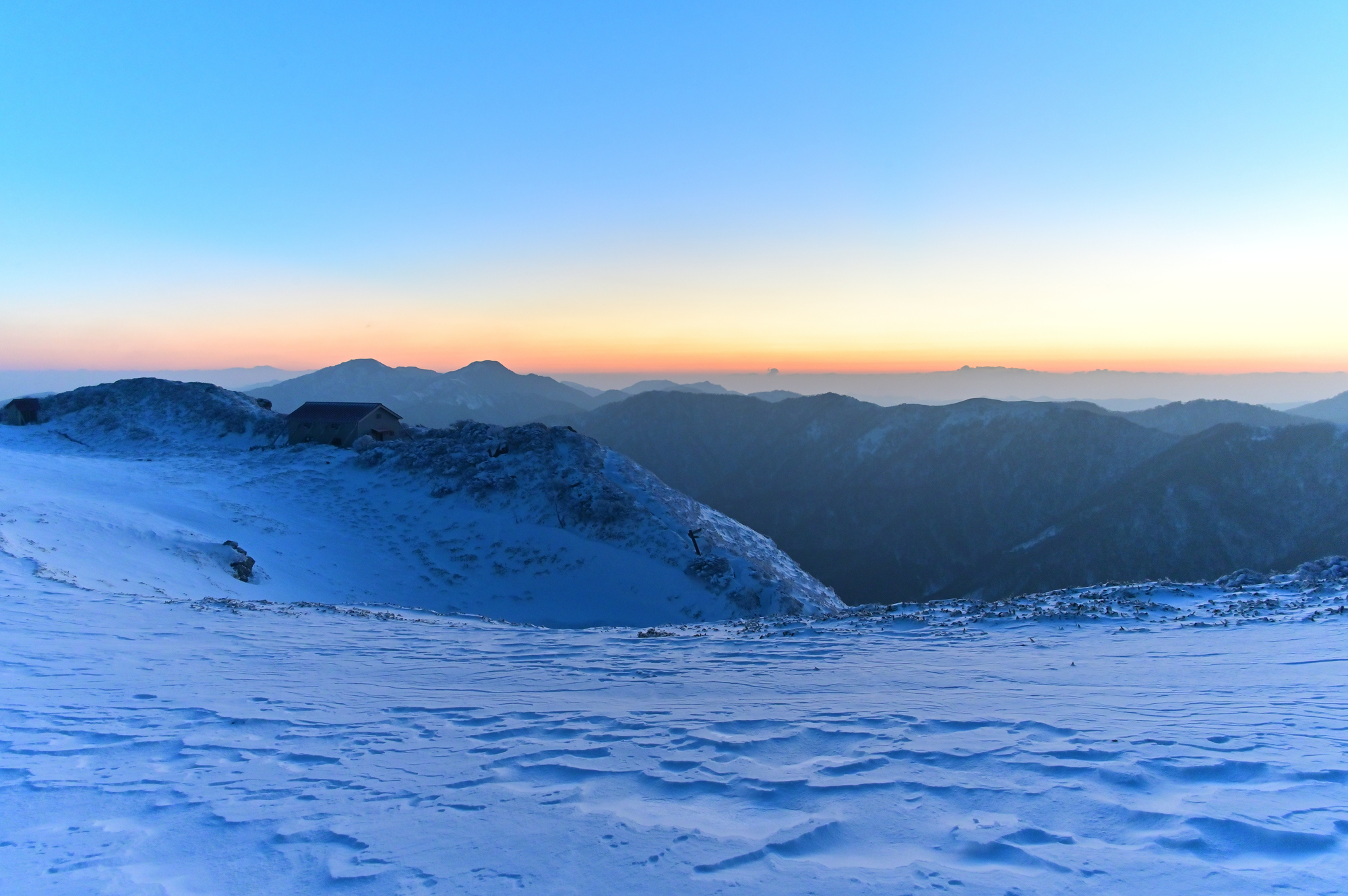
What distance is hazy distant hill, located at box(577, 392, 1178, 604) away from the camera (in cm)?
7481

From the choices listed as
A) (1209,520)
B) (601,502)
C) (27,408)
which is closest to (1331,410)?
(1209,520)

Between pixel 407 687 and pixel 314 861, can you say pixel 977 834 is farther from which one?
pixel 407 687

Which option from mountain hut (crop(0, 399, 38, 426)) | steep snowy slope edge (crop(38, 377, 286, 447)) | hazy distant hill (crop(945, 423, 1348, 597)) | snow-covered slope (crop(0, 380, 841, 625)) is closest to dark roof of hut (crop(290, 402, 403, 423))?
steep snowy slope edge (crop(38, 377, 286, 447))

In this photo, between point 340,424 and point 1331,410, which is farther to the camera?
point 1331,410

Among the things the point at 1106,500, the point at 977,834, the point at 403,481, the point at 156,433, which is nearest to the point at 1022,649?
the point at 977,834

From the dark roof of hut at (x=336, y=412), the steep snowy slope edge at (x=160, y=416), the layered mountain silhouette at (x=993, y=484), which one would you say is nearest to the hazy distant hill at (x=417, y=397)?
the layered mountain silhouette at (x=993, y=484)

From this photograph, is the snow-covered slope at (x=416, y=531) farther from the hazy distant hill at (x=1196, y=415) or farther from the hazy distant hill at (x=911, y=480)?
the hazy distant hill at (x=1196, y=415)

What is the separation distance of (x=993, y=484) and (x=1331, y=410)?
111 metres

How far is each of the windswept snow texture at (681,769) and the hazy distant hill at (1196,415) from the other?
11761 centimetres

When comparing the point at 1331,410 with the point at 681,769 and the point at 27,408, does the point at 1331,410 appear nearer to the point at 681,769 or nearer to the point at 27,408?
the point at 681,769

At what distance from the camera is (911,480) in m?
86.0

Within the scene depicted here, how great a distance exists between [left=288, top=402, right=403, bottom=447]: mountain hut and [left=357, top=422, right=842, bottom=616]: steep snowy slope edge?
4235 mm

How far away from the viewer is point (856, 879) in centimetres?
323

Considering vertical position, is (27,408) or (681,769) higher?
(27,408)
